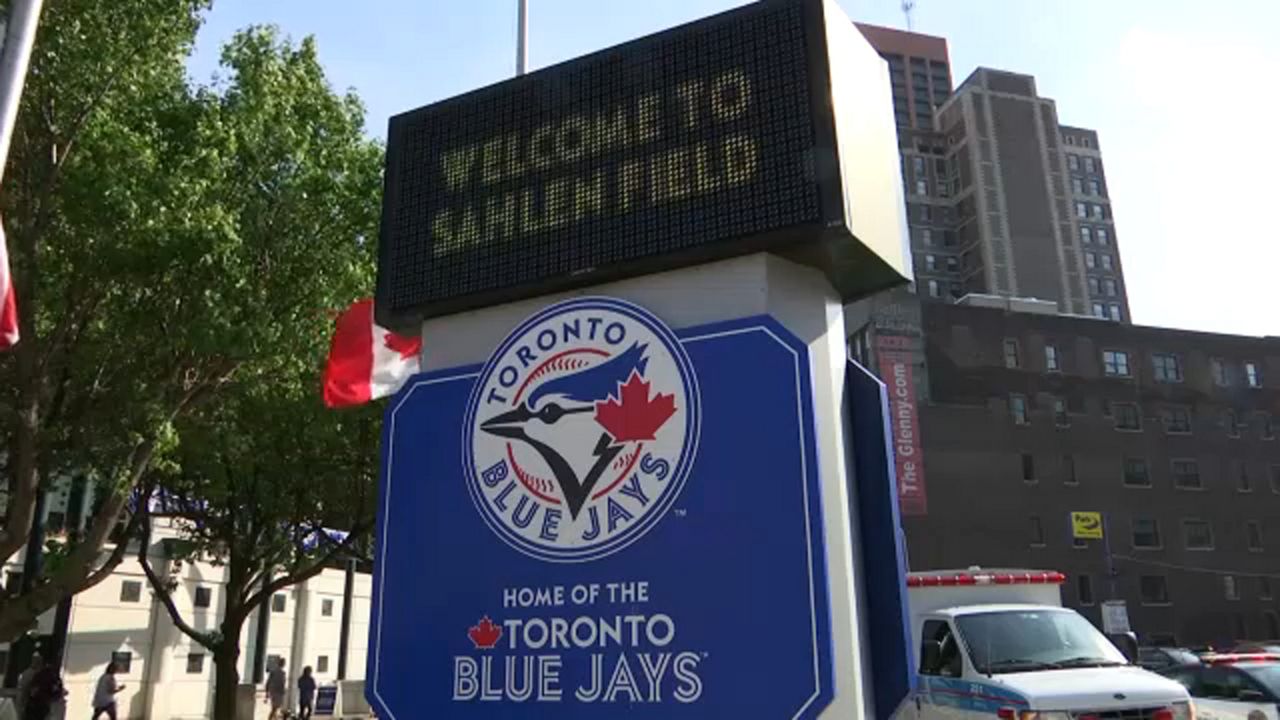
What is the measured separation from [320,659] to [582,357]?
33654mm

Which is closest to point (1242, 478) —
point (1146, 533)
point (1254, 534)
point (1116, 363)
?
point (1254, 534)

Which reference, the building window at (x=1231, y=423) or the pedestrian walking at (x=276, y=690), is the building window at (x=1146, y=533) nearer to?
the building window at (x=1231, y=423)

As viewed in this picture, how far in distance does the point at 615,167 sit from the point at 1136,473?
59119 mm

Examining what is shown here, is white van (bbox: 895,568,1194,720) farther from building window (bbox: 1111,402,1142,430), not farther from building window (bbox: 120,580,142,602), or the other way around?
building window (bbox: 1111,402,1142,430)

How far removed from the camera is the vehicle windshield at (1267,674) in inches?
483

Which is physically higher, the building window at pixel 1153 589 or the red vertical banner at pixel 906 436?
the red vertical banner at pixel 906 436

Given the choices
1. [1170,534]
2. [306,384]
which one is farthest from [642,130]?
[1170,534]

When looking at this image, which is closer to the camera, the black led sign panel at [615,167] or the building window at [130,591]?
the black led sign panel at [615,167]

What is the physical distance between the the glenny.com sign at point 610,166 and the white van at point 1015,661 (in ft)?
14.4

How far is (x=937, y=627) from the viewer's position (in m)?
10.0

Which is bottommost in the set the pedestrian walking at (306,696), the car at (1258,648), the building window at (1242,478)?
the pedestrian walking at (306,696)

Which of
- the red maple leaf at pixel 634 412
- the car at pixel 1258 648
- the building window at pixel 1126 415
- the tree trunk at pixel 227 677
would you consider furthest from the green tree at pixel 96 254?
the building window at pixel 1126 415

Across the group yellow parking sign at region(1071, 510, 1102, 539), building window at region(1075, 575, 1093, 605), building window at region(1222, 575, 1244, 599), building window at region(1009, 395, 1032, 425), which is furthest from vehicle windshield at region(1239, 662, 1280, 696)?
building window at region(1222, 575, 1244, 599)

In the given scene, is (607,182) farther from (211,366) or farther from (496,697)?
(211,366)
